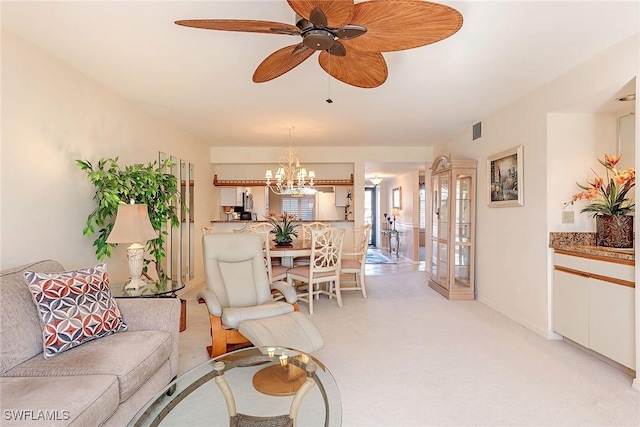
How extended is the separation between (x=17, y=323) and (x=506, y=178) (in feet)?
14.6

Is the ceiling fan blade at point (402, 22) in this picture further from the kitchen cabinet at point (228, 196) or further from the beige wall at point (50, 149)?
the kitchen cabinet at point (228, 196)

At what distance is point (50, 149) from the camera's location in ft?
8.73

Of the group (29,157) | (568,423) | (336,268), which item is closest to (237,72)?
(29,157)

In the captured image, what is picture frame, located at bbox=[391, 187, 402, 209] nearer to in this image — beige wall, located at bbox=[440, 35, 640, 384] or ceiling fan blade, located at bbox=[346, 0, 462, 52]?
beige wall, located at bbox=[440, 35, 640, 384]

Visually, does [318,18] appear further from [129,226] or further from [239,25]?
[129,226]

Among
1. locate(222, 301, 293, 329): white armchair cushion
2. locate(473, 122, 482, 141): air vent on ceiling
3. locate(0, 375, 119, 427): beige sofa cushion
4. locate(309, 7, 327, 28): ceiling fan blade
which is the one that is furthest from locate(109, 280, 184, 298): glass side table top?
locate(473, 122, 482, 141): air vent on ceiling

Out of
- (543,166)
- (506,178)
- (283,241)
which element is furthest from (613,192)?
(283,241)

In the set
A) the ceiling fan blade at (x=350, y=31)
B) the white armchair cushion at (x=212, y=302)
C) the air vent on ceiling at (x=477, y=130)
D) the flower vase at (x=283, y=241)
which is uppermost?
the air vent on ceiling at (x=477, y=130)

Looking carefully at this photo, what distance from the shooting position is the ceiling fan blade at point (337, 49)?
1.86 m

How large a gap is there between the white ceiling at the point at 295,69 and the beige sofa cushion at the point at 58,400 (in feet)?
6.61

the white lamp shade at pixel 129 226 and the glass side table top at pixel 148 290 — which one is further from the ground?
the white lamp shade at pixel 129 226

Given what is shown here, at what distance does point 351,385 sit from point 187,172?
4.24 meters

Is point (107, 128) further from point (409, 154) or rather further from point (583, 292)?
point (409, 154)

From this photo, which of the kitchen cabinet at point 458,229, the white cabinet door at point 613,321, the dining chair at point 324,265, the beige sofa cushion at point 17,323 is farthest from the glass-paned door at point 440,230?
the beige sofa cushion at point 17,323
